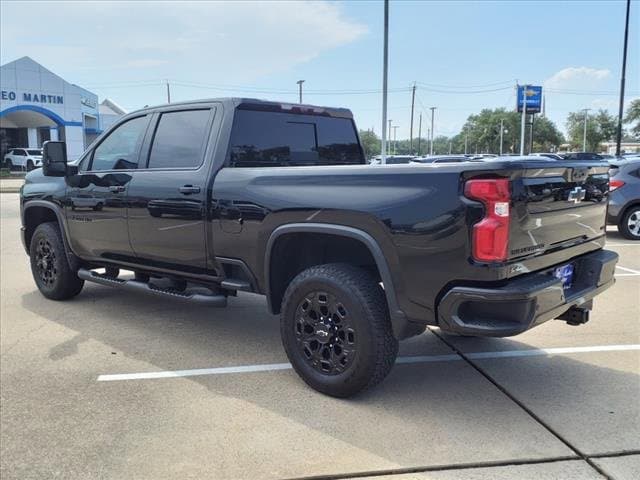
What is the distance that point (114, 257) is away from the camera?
18.1 feet

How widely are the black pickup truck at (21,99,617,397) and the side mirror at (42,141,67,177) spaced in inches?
0.7

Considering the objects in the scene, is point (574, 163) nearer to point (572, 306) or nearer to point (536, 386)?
point (572, 306)

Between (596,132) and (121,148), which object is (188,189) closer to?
(121,148)

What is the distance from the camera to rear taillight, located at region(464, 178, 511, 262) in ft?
9.95

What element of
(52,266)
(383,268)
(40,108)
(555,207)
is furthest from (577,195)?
(40,108)

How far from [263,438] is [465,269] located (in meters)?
1.46

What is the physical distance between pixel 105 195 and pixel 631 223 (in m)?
9.18

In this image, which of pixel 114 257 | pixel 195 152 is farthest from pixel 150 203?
pixel 114 257

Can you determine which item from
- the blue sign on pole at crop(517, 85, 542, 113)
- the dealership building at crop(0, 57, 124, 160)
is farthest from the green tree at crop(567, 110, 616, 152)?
the dealership building at crop(0, 57, 124, 160)

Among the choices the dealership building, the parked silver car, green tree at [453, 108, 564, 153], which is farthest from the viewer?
green tree at [453, 108, 564, 153]

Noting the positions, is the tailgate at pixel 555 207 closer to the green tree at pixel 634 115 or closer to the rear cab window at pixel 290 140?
the rear cab window at pixel 290 140

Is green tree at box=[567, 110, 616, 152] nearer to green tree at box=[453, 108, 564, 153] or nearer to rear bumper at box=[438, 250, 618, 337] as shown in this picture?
green tree at box=[453, 108, 564, 153]

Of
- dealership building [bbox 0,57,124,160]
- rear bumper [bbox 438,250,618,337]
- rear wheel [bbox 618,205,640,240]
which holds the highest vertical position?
dealership building [bbox 0,57,124,160]

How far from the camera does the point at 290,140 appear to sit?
507cm
